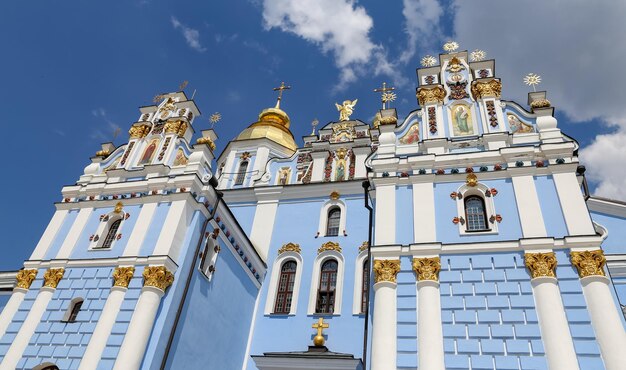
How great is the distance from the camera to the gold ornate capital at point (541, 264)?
36.3 ft

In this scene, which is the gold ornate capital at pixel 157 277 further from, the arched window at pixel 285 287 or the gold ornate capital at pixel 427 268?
the gold ornate capital at pixel 427 268

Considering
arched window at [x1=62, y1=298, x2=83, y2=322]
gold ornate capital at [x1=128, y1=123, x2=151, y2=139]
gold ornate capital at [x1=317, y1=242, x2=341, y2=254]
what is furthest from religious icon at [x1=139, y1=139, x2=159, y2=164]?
gold ornate capital at [x1=317, y1=242, x2=341, y2=254]

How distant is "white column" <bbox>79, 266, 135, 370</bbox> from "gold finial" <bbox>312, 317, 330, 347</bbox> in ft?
18.5

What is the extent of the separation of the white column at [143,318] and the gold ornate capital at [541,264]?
9.18 metres

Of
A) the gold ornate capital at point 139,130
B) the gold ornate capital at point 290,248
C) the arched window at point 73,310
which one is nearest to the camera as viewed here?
the arched window at point 73,310

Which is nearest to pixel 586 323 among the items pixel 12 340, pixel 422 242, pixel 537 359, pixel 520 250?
pixel 537 359

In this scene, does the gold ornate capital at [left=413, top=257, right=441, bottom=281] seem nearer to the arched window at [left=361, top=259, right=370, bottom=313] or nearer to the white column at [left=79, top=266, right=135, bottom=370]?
the arched window at [left=361, top=259, right=370, bottom=313]

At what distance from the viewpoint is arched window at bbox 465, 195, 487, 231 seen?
42.0 feet

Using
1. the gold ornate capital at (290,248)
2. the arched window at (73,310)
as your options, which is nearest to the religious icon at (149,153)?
the arched window at (73,310)

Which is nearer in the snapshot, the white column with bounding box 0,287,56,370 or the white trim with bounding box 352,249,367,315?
the white column with bounding box 0,287,56,370

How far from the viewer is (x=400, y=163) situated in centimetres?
1410

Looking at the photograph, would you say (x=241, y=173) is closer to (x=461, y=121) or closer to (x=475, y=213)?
(x=461, y=121)

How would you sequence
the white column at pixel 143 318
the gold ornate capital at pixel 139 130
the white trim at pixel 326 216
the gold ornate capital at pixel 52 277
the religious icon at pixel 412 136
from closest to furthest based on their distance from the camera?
the white column at pixel 143 318 → the gold ornate capital at pixel 52 277 → the religious icon at pixel 412 136 → the white trim at pixel 326 216 → the gold ornate capital at pixel 139 130

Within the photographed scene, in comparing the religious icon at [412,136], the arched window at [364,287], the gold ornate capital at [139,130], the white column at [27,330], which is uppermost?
the gold ornate capital at [139,130]
